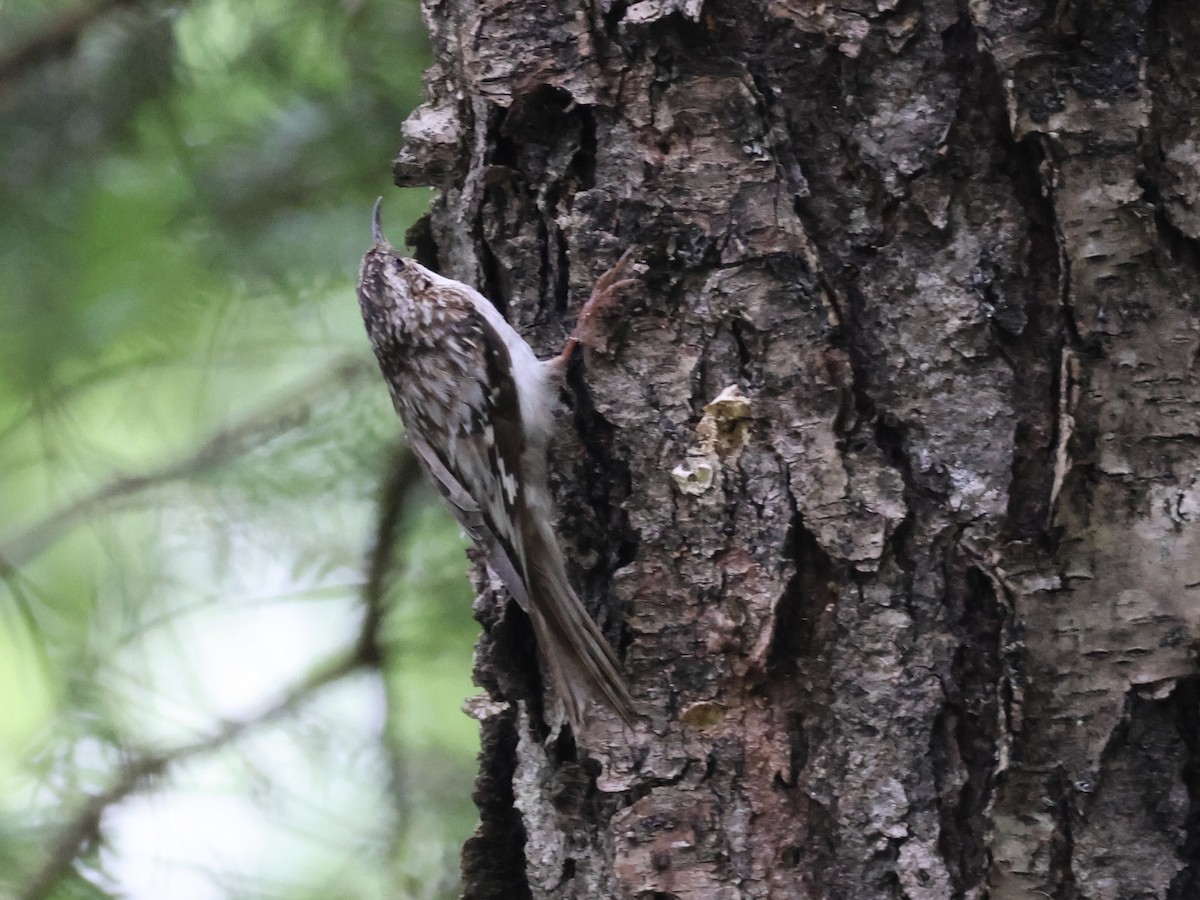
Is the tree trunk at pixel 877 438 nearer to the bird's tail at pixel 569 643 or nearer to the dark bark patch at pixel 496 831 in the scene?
the bird's tail at pixel 569 643

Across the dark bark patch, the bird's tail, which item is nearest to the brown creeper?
the bird's tail

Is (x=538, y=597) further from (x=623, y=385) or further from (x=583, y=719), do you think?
(x=623, y=385)

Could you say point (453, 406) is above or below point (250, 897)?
above

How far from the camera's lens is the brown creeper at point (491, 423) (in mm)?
1430

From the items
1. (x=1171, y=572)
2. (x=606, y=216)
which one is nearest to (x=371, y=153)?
(x=606, y=216)

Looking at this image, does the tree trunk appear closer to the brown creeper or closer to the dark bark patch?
the brown creeper

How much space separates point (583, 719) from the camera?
4.62ft

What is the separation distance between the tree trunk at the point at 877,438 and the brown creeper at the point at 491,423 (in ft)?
0.15

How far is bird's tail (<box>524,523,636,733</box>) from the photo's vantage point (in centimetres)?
137

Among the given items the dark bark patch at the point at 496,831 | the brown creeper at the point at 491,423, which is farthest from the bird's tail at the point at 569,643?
the dark bark patch at the point at 496,831

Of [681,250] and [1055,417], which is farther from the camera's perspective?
[681,250]

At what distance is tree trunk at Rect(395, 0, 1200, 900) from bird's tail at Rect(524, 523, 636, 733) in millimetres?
27

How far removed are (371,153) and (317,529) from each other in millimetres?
736

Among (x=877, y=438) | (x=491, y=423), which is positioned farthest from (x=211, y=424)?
(x=877, y=438)
